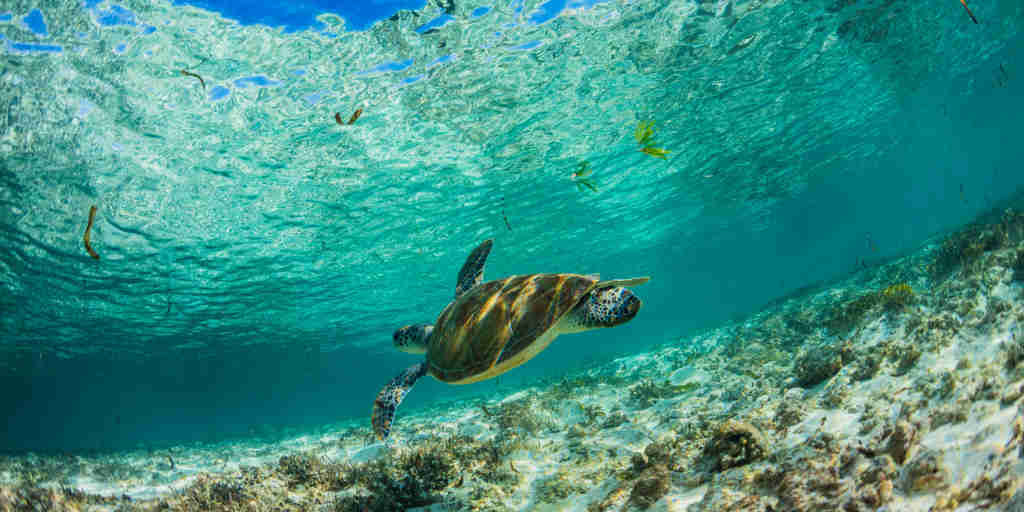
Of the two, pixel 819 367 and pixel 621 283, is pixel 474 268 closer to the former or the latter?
pixel 621 283

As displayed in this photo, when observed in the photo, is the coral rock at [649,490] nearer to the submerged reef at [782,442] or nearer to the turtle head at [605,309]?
the submerged reef at [782,442]

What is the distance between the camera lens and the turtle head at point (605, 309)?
12.9 feet

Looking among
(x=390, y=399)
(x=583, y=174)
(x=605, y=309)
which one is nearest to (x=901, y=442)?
(x=605, y=309)

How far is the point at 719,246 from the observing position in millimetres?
51156

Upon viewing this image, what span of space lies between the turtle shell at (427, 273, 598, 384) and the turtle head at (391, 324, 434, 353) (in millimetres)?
825

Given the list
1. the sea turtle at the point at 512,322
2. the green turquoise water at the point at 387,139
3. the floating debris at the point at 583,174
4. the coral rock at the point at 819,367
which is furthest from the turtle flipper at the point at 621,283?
the green turquoise water at the point at 387,139

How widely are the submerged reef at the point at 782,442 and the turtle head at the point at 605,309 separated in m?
1.23

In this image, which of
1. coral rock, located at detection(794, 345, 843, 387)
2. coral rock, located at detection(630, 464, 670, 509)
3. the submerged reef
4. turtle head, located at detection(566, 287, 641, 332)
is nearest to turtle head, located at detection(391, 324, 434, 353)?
the submerged reef

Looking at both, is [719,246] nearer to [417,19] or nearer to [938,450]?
[417,19]

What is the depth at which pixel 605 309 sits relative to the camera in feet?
13.3

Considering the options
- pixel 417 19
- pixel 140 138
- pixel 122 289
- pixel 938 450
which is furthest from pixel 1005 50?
pixel 122 289

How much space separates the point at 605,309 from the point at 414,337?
308 centimetres

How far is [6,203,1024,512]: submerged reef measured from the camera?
7.25ft

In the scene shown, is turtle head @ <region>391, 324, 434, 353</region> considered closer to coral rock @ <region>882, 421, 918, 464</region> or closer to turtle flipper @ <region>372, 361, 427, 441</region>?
turtle flipper @ <region>372, 361, 427, 441</region>
